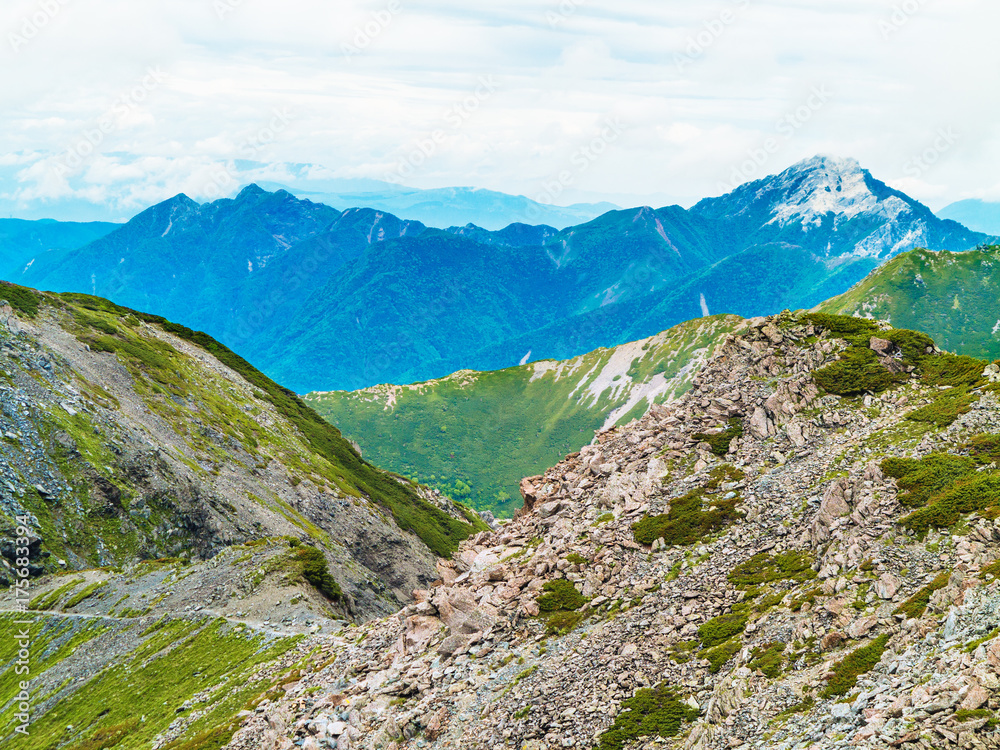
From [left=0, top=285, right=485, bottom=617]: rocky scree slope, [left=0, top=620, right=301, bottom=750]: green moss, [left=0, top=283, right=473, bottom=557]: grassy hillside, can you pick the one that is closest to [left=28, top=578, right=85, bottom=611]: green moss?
[left=0, top=285, right=485, bottom=617]: rocky scree slope

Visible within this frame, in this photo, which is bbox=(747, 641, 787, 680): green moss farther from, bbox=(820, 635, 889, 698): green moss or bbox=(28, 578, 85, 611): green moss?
bbox=(28, 578, 85, 611): green moss

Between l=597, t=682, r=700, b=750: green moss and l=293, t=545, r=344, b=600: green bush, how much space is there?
155ft

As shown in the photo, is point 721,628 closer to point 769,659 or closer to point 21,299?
point 769,659

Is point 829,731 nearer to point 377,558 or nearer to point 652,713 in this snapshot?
point 652,713

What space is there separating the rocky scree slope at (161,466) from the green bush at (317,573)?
4.47 metres

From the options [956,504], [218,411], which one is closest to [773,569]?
[956,504]

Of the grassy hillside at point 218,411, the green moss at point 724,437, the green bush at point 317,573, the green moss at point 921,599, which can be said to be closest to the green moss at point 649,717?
the green moss at point 921,599

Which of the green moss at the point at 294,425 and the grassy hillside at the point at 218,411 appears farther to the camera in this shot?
the green moss at the point at 294,425

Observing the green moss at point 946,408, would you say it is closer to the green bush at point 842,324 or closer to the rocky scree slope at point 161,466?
the green bush at point 842,324

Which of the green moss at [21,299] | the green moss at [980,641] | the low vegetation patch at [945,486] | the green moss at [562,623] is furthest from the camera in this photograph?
the green moss at [21,299]

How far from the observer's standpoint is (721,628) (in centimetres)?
3503

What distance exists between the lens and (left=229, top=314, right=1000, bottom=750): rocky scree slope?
2789 cm

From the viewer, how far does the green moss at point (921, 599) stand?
29.6 metres

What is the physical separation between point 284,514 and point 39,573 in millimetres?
36937
